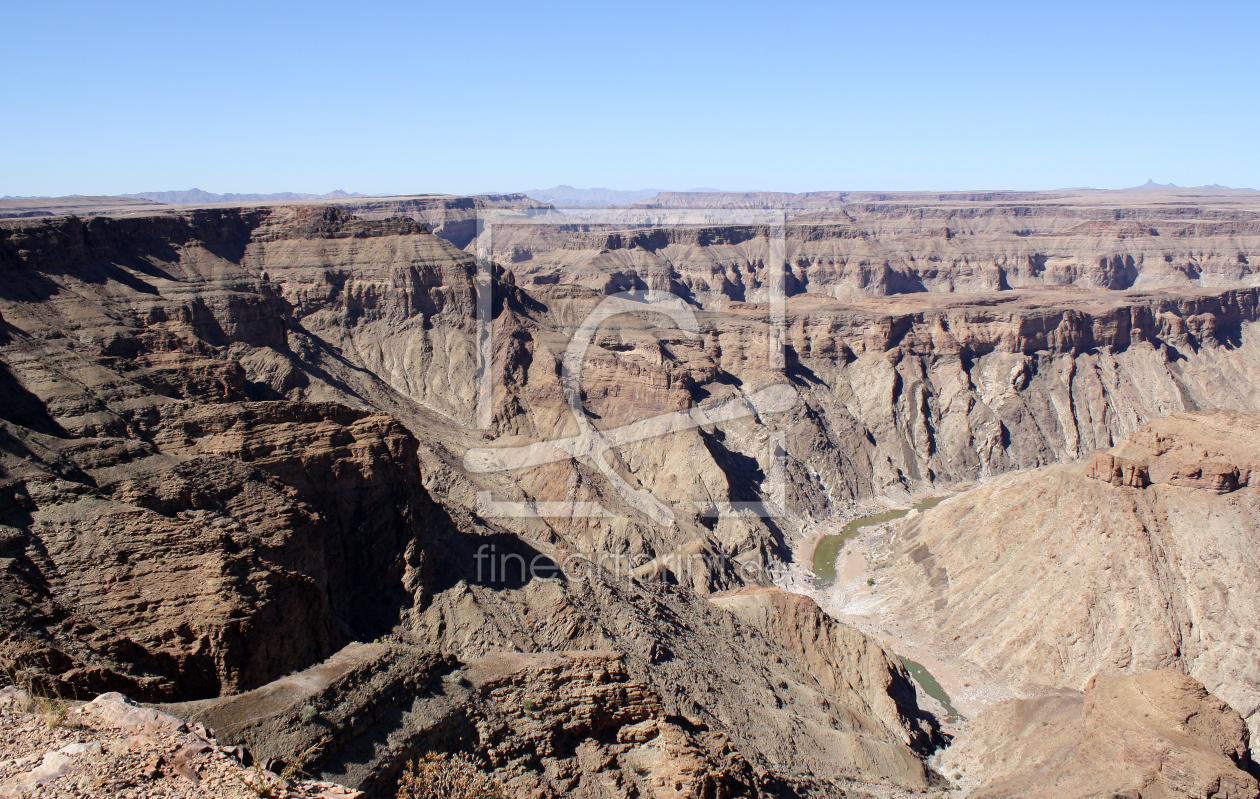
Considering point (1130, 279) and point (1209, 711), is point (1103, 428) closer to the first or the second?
point (1209, 711)

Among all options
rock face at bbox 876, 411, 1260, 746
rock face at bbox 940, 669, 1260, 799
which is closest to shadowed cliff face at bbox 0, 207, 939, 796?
rock face at bbox 940, 669, 1260, 799

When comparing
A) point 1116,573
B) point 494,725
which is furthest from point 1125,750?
point 494,725

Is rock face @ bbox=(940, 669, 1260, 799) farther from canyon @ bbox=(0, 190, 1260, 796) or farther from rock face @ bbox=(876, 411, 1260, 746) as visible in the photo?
rock face @ bbox=(876, 411, 1260, 746)

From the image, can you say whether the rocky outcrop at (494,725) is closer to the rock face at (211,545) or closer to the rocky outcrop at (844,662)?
the rock face at (211,545)

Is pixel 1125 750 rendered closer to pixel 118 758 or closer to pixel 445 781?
pixel 445 781

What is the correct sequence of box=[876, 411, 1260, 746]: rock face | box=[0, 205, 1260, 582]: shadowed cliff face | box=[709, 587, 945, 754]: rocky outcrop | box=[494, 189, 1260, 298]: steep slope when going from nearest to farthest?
box=[709, 587, 945, 754]: rocky outcrop
box=[876, 411, 1260, 746]: rock face
box=[0, 205, 1260, 582]: shadowed cliff face
box=[494, 189, 1260, 298]: steep slope

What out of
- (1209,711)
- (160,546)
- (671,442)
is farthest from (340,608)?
(671,442)
